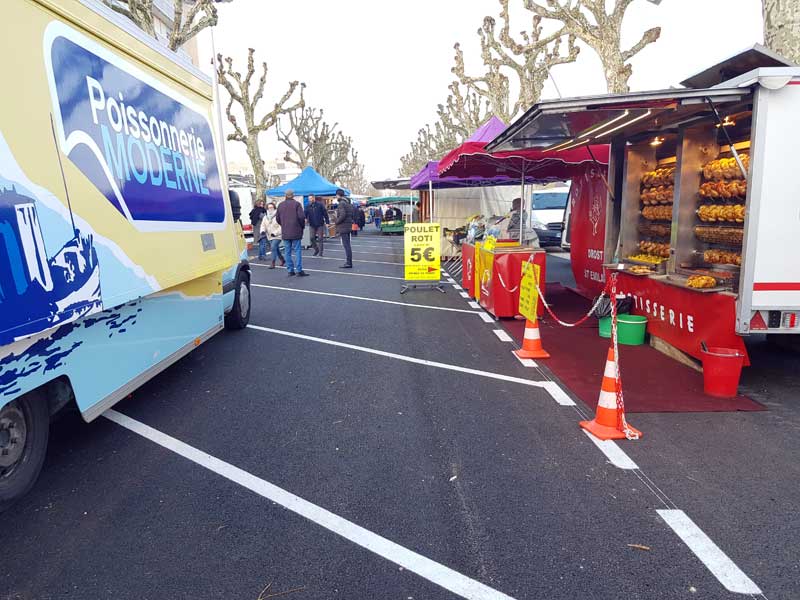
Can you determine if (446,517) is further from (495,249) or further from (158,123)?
(495,249)

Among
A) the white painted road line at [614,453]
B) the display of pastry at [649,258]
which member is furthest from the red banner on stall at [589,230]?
the white painted road line at [614,453]

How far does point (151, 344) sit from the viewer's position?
15.1ft

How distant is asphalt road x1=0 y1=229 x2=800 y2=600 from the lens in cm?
261

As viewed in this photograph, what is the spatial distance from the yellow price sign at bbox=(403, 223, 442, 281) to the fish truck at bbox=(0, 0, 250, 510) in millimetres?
6589

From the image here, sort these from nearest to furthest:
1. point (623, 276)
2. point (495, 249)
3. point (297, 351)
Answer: point (297, 351), point (623, 276), point (495, 249)

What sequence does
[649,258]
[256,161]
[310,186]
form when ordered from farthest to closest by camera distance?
[256,161]
[310,186]
[649,258]

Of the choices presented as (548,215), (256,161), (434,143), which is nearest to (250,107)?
(256,161)

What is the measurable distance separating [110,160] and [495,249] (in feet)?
20.8

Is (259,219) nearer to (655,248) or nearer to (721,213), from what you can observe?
(655,248)

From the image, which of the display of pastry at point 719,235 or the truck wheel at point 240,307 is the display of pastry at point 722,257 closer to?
the display of pastry at point 719,235

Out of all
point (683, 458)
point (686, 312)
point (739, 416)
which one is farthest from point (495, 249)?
point (683, 458)

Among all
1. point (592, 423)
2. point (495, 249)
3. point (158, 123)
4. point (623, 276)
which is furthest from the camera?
point (495, 249)

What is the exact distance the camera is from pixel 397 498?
3348 mm

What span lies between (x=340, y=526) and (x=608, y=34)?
13.0 m
